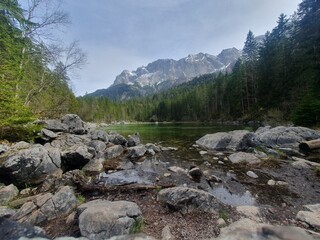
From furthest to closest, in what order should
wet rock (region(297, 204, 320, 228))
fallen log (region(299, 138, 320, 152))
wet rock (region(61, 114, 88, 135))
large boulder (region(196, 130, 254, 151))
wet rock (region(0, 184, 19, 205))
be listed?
wet rock (region(61, 114, 88, 135)) → large boulder (region(196, 130, 254, 151)) → fallen log (region(299, 138, 320, 152)) → wet rock (region(0, 184, 19, 205)) → wet rock (region(297, 204, 320, 228))

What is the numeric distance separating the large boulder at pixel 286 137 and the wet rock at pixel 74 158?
1579 cm

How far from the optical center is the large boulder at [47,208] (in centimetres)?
591

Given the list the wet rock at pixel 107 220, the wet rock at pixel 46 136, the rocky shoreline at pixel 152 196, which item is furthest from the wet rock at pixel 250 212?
the wet rock at pixel 46 136

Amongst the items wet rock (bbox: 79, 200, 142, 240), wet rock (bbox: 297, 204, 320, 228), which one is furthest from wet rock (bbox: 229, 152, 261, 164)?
wet rock (bbox: 79, 200, 142, 240)

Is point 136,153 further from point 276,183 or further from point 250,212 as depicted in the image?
point 250,212

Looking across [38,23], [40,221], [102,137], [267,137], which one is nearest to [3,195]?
[40,221]

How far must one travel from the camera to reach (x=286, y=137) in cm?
1764

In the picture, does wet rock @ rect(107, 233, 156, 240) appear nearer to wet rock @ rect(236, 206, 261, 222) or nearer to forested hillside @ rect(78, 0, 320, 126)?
wet rock @ rect(236, 206, 261, 222)

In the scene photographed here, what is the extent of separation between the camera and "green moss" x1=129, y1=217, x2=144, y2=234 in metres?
4.94

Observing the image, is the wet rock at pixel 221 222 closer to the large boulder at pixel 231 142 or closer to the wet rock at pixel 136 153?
the wet rock at pixel 136 153

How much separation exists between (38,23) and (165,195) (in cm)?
1817

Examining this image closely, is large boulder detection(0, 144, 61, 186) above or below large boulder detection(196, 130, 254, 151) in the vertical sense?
above

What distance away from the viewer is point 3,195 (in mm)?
7652

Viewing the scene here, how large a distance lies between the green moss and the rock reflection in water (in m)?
3.57
